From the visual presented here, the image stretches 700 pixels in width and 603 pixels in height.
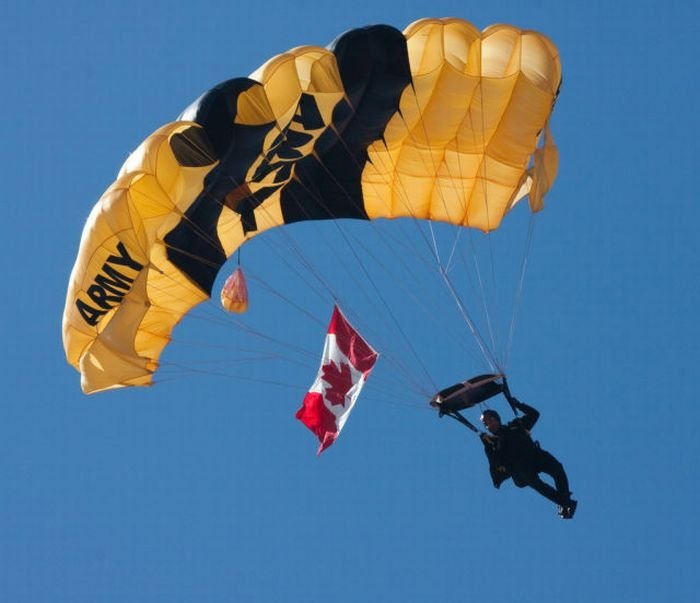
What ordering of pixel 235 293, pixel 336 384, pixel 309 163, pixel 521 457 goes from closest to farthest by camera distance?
1. pixel 521 457
2. pixel 336 384
3. pixel 309 163
4. pixel 235 293

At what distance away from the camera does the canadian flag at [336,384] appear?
24.4m

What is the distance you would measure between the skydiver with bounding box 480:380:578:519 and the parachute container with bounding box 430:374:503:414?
23 centimetres

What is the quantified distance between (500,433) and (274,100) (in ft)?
16.1

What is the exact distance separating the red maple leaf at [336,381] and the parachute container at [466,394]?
5.70 ft

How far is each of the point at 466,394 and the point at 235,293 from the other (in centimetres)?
380

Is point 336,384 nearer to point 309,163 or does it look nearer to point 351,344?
point 351,344

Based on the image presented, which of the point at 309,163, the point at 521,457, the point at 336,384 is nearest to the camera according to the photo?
the point at 521,457

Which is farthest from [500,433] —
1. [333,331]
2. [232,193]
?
[232,193]

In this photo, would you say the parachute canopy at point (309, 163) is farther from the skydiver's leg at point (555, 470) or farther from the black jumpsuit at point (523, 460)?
the skydiver's leg at point (555, 470)

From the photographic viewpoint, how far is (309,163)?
24594 mm

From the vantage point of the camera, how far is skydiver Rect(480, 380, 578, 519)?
2286cm

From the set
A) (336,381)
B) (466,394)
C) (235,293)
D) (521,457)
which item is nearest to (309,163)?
(235,293)

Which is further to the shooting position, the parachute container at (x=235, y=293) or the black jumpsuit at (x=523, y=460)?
the parachute container at (x=235, y=293)

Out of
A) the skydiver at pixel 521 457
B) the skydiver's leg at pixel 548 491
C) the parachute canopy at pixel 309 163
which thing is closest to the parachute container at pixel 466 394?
the skydiver at pixel 521 457
